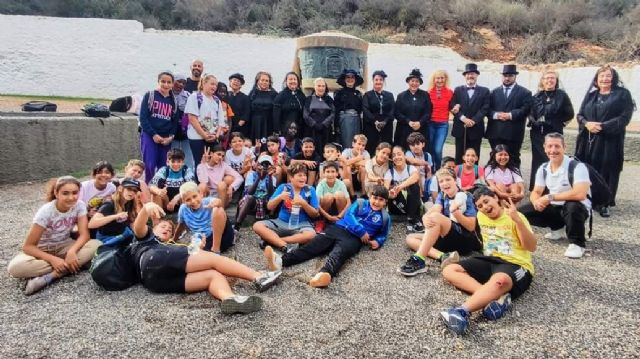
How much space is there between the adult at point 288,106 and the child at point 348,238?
2.34 meters

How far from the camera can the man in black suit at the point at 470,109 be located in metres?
6.11

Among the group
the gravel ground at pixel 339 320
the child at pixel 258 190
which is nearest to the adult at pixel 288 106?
the child at pixel 258 190

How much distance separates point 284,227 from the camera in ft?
14.7

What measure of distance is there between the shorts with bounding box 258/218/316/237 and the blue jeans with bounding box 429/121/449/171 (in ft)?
8.81

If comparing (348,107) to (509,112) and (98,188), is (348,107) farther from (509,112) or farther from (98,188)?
(98,188)

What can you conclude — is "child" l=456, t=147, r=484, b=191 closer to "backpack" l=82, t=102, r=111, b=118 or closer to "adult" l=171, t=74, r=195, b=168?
"adult" l=171, t=74, r=195, b=168

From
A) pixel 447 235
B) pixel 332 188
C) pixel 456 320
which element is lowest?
pixel 456 320

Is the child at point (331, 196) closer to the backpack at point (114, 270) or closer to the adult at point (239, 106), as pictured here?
the backpack at point (114, 270)

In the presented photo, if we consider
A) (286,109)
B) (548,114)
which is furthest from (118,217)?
(548,114)

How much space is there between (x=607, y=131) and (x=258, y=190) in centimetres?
417

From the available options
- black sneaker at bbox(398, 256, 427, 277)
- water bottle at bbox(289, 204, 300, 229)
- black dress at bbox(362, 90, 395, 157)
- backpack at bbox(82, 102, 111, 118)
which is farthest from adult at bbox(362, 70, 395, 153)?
backpack at bbox(82, 102, 111, 118)

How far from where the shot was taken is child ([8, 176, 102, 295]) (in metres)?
3.47

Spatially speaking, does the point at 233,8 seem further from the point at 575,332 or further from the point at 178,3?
the point at 575,332

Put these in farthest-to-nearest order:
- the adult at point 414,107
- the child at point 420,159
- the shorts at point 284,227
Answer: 1. the adult at point 414,107
2. the child at point 420,159
3. the shorts at point 284,227
